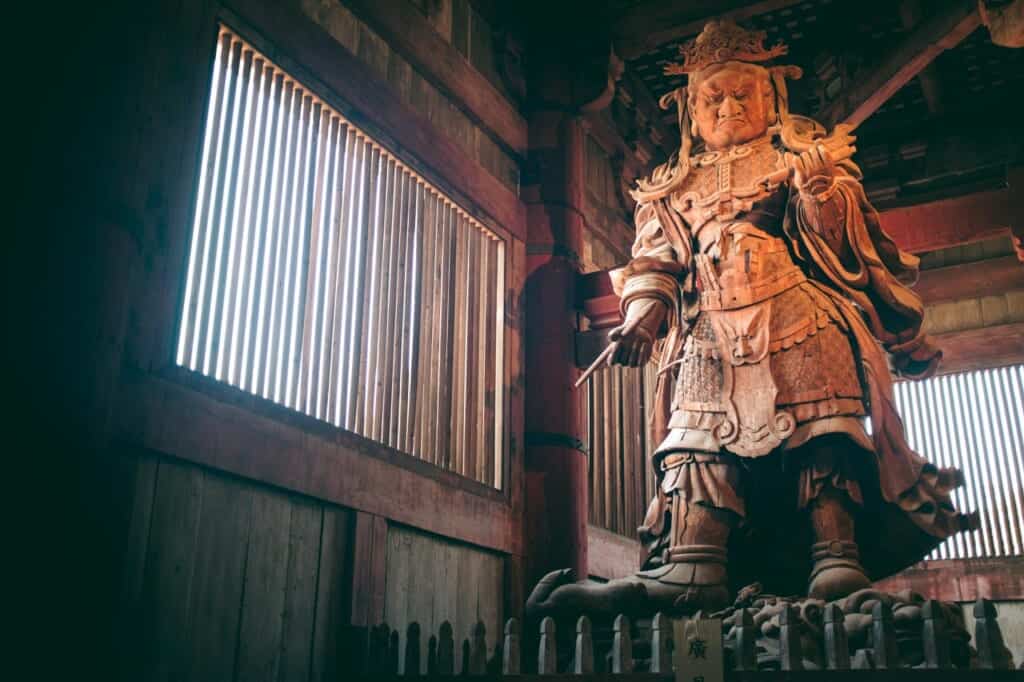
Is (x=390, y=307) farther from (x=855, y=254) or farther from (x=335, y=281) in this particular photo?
(x=855, y=254)

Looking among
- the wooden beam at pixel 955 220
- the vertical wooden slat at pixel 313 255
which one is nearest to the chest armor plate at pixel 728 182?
the wooden beam at pixel 955 220

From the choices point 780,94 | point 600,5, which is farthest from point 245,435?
point 600,5

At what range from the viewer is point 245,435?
4344 millimetres

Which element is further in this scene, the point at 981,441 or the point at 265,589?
the point at 981,441

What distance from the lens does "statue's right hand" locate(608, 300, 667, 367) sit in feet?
16.3

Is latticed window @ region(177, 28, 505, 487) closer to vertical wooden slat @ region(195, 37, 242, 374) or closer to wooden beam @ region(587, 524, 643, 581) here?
vertical wooden slat @ region(195, 37, 242, 374)

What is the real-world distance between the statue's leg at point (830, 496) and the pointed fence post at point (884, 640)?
78 cm

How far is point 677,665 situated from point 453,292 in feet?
10.3

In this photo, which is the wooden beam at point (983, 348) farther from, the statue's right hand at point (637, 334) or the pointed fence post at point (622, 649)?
the pointed fence post at point (622, 649)

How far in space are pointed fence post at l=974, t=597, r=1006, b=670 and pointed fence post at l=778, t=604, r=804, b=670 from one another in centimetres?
54

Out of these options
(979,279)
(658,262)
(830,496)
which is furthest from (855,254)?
(979,279)

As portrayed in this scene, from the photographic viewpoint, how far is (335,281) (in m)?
5.14

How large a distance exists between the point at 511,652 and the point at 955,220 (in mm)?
3962

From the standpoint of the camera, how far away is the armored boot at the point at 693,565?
14.2 feet
